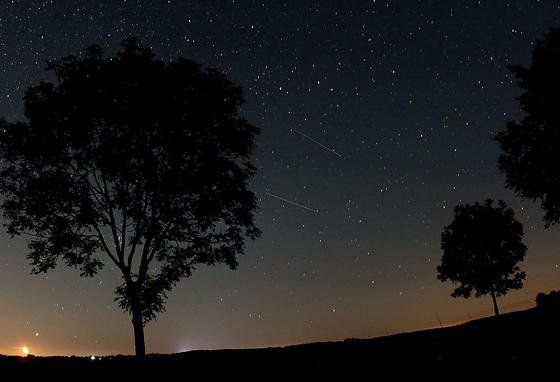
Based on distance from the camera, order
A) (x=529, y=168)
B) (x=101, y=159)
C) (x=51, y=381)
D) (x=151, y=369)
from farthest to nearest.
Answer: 1. (x=529, y=168)
2. (x=101, y=159)
3. (x=151, y=369)
4. (x=51, y=381)

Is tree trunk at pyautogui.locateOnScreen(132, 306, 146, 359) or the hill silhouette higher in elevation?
tree trunk at pyautogui.locateOnScreen(132, 306, 146, 359)

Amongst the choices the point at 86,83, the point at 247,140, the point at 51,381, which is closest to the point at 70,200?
the point at 86,83

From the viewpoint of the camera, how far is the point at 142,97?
21906 mm

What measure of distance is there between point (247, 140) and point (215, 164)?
218cm

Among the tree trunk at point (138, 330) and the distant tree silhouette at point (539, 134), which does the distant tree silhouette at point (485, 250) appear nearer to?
the distant tree silhouette at point (539, 134)

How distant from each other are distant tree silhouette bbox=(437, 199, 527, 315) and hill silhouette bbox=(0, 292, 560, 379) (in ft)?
92.5

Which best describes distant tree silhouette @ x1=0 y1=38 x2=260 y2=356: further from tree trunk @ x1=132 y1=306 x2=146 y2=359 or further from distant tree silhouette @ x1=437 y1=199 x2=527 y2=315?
distant tree silhouette @ x1=437 y1=199 x2=527 y2=315

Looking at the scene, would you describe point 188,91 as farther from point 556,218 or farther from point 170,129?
point 556,218

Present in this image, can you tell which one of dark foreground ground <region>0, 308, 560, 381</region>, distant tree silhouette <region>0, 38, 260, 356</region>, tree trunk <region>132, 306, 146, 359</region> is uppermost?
distant tree silhouette <region>0, 38, 260, 356</region>

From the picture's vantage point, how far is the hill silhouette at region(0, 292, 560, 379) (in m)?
10.3

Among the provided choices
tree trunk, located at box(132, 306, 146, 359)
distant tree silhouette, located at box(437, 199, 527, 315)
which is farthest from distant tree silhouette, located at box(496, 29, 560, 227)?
tree trunk, located at box(132, 306, 146, 359)

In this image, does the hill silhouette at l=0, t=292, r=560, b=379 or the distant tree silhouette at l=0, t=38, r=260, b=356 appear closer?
the hill silhouette at l=0, t=292, r=560, b=379

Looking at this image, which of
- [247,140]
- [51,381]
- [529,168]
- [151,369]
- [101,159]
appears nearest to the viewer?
[51,381]

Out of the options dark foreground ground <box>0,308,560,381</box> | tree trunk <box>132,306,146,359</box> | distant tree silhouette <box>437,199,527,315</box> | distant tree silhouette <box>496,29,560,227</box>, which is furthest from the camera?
distant tree silhouette <box>437,199,527,315</box>
